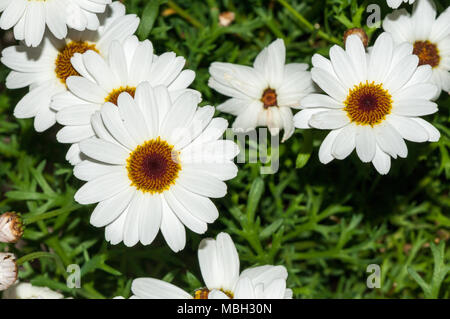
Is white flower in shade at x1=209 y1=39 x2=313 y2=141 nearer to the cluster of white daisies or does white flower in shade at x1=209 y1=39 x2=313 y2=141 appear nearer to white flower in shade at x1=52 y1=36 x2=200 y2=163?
the cluster of white daisies

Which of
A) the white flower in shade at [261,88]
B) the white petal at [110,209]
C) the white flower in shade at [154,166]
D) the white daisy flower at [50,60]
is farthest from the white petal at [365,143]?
the white daisy flower at [50,60]

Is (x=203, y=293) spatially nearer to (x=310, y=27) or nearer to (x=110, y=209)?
(x=110, y=209)

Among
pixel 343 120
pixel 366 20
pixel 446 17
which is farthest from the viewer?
pixel 366 20

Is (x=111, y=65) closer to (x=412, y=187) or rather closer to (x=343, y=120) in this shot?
(x=343, y=120)

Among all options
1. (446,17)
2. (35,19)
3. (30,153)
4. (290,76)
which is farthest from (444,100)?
(30,153)

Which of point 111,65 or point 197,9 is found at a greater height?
point 197,9
